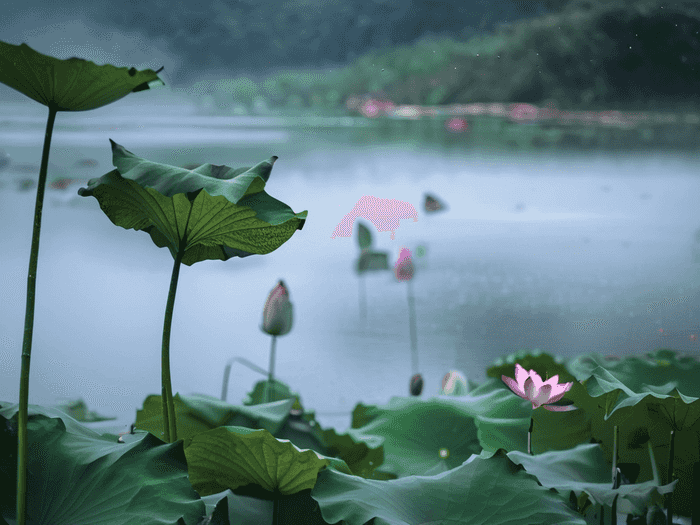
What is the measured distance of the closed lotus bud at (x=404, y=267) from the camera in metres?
0.92

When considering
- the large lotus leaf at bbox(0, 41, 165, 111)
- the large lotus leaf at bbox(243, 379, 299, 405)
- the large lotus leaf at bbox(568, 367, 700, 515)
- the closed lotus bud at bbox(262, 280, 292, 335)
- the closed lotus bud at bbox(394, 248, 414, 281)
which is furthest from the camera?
the closed lotus bud at bbox(394, 248, 414, 281)

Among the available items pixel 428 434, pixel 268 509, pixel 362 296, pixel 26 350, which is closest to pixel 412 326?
pixel 362 296

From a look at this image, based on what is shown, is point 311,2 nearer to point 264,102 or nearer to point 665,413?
point 264,102

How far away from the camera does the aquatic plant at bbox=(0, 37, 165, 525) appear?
31cm

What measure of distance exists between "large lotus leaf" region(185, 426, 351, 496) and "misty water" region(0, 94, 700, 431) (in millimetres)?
488

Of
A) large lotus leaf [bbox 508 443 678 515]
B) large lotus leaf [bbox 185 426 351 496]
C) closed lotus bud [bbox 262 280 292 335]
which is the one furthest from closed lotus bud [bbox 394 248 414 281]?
large lotus leaf [bbox 185 426 351 496]

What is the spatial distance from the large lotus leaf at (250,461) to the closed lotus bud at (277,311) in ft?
0.77

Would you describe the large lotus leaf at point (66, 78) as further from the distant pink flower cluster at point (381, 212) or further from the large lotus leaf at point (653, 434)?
the distant pink flower cluster at point (381, 212)

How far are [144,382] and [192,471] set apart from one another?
512 mm

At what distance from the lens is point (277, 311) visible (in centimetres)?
68

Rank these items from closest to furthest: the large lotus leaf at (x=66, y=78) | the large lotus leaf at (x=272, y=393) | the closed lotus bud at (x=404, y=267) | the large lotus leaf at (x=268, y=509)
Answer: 1. the large lotus leaf at (x=66, y=78)
2. the large lotus leaf at (x=268, y=509)
3. the large lotus leaf at (x=272, y=393)
4. the closed lotus bud at (x=404, y=267)

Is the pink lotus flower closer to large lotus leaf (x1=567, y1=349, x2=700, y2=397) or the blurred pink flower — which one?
large lotus leaf (x1=567, y1=349, x2=700, y2=397)

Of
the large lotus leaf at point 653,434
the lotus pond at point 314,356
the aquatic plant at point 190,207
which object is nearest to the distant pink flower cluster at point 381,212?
the lotus pond at point 314,356

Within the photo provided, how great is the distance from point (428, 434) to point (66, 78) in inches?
19.9
